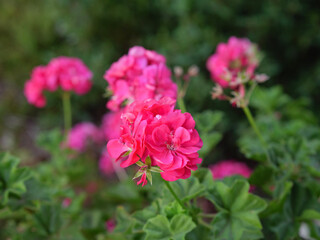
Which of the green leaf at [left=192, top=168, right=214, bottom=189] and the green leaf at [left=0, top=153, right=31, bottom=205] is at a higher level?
the green leaf at [left=0, top=153, right=31, bottom=205]

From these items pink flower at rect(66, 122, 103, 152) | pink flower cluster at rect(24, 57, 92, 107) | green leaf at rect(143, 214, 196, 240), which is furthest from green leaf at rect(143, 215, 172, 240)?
pink flower at rect(66, 122, 103, 152)

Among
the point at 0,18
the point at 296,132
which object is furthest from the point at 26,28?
the point at 296,132

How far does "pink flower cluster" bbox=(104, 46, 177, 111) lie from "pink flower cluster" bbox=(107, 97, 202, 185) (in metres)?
0.31

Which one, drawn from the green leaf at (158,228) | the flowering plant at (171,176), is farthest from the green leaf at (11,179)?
the green leaf at (158,228)

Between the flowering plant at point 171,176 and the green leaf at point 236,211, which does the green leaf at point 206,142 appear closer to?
the flowering plant at point 171,176

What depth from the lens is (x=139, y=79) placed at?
1.10 m

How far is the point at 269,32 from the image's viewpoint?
8.79ft

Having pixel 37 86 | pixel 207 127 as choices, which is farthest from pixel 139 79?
pixel 37 86

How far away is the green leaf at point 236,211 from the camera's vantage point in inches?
35.9

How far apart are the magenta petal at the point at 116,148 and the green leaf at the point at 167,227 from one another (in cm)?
20

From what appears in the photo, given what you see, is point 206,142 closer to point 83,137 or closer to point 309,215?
point 309,215

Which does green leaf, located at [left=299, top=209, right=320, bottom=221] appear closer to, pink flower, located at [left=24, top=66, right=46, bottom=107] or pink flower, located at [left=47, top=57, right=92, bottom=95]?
pink flower, located at [left=47, top=57, right=92, bottom=95]

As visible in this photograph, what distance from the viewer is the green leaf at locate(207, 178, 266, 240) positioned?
0.91 metres

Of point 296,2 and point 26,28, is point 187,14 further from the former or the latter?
point 26,28
